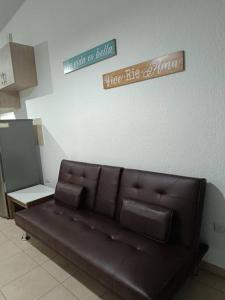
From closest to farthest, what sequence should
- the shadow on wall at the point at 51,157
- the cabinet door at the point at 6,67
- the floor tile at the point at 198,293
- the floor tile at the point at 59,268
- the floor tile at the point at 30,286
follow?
the floor tile at the point at 198,293 → the floor tile at the point at 30,286 → the floor tile at the point at 59,268 → the cabinet door at the point at 6,67 → the shadow on wall at the point at 51,157

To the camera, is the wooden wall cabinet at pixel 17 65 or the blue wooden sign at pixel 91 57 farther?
the wooden wall cabinet at pixel 17 65

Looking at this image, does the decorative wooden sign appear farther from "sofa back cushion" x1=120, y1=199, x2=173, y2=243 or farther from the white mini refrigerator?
the white mini refrigerator

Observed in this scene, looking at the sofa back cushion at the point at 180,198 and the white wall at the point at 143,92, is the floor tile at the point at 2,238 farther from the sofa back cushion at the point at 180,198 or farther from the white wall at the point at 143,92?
the sofa back cushion at the point at 180,198

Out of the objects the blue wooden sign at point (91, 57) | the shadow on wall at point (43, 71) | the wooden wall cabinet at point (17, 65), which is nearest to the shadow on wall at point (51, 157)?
the shadow on wall at point (43, 71)

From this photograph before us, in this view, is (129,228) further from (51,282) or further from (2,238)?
(2,238)

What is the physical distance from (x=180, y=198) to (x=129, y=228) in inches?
19.5

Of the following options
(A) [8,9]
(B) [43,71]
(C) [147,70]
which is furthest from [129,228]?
(A) [8,9]

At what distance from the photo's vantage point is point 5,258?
211 cm

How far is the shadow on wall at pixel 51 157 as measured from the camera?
2.99m

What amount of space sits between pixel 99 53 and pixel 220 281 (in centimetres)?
232

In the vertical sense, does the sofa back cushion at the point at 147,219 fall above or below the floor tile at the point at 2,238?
above

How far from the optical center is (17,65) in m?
2.88

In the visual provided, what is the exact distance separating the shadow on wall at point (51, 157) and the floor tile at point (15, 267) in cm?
123

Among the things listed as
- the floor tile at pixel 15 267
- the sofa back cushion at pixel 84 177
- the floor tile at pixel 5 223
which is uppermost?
the sofa back cushion at pixel 84 177
